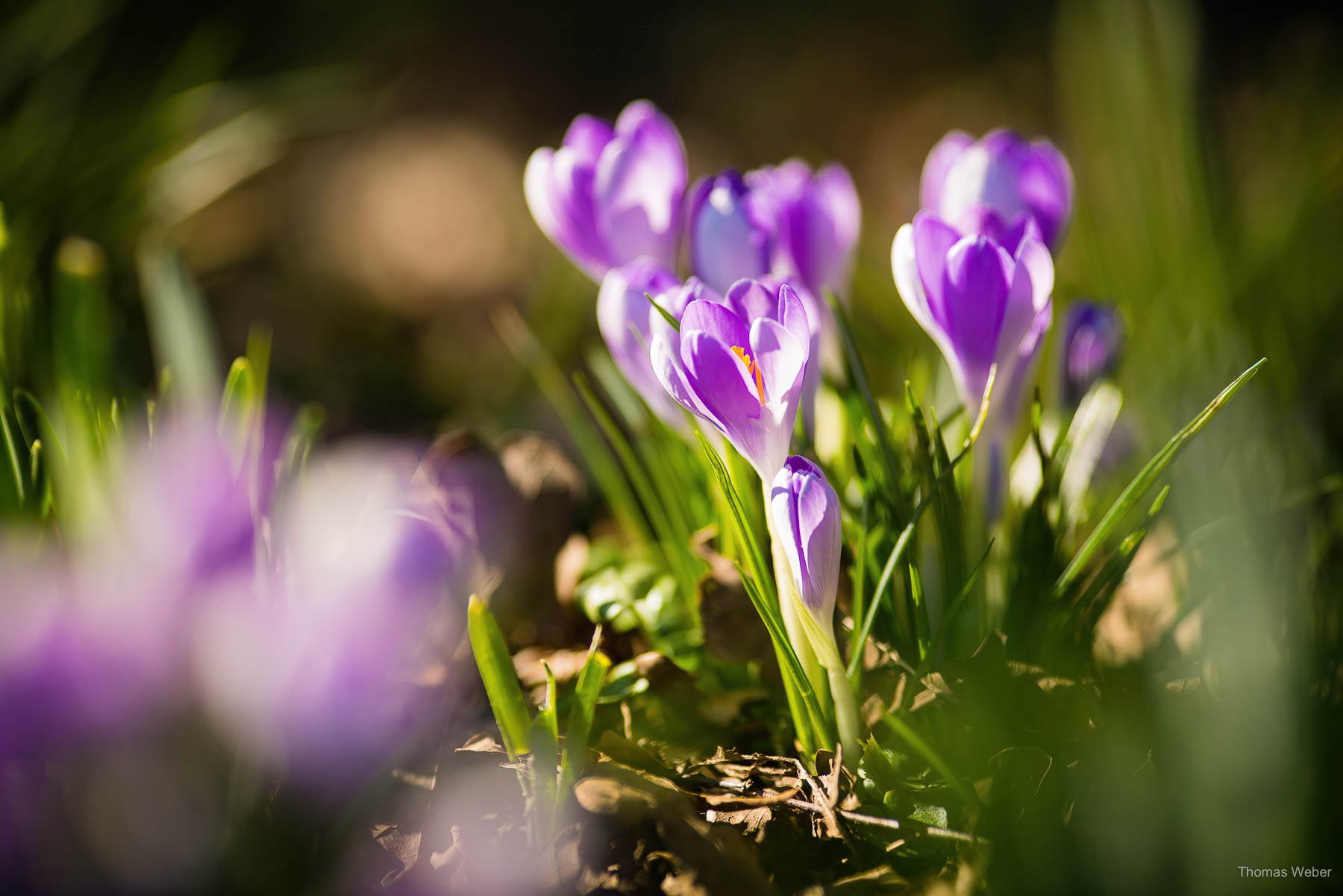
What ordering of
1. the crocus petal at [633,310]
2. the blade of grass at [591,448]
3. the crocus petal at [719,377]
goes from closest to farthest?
the crocus petal at [719,377] < the crocus petal at [633,310] < the blade of grass at [591,448]

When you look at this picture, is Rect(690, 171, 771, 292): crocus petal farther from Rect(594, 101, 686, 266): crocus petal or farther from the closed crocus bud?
the closed crocus bud

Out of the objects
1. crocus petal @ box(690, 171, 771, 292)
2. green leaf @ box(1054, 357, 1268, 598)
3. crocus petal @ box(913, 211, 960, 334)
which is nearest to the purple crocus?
crocus petal @ box(690, 171, 771, 292)

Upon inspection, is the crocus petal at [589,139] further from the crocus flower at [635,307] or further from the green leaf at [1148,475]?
the green leaf at [1148,475]

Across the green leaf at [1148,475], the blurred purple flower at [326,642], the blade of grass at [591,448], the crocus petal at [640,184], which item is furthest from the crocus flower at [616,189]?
the green leaf at [1148,475]

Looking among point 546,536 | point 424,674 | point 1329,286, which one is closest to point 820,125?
point 1329,286

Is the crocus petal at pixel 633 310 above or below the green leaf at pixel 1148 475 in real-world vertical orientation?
above

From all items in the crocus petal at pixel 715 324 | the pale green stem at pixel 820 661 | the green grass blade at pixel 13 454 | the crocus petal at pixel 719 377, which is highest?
the green grass blade at pixel 13 454

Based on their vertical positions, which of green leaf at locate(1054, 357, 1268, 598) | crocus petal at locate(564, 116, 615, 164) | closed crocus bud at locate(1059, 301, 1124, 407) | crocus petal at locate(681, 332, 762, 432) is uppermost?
crocus petal at locate(564, 116, 615, 164)
